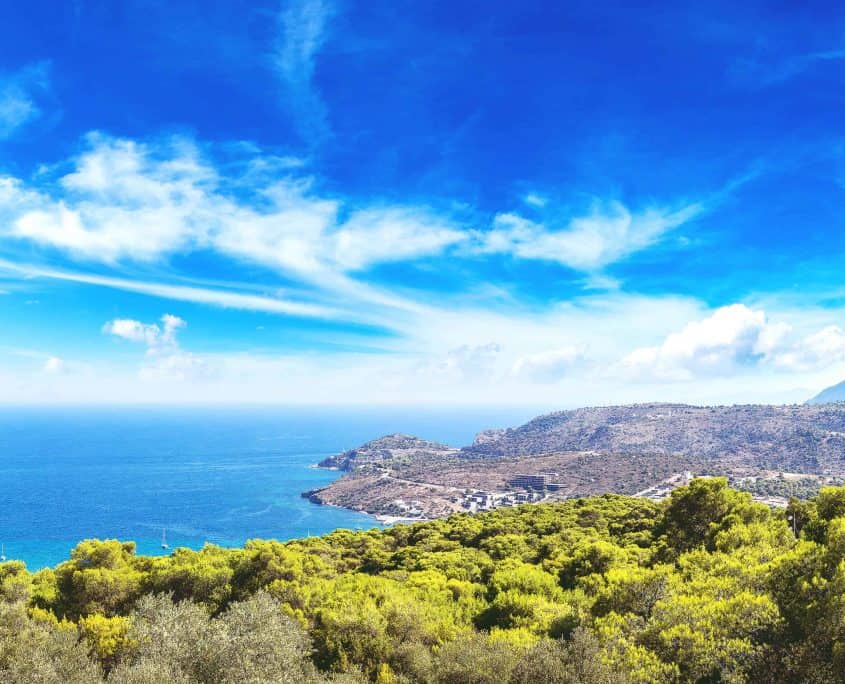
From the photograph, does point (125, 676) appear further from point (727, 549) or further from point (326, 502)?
point (326, 502)

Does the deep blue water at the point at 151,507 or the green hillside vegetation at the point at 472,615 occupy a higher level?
the green hillside vegetation at the point at 472,615

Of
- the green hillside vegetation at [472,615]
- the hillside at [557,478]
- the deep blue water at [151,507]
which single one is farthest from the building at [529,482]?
the green hillside vegetation at [472,615]

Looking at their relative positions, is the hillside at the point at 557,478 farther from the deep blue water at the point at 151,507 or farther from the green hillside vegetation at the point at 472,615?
the green hillside vegetation at the point at 472,615

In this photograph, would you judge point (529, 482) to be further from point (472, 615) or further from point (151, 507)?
point (472, 615)

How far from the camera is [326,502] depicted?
142 meters

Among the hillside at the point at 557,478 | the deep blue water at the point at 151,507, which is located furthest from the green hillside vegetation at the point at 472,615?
the hillside at the point at 557,478

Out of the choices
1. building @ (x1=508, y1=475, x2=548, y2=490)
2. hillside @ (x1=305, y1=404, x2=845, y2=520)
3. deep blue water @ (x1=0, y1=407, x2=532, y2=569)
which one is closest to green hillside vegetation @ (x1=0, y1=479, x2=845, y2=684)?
deep blue water @ (x1=0, y1=407, x2=532, y2=569)

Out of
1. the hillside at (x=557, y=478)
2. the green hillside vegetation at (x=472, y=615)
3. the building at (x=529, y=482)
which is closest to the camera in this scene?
the green hillside vegetation at (x=472, y=615)

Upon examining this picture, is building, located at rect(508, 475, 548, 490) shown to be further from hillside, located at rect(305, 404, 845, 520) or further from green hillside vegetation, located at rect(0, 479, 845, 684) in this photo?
green hillside vegetation, located at rect(0, 479, 845, 684)

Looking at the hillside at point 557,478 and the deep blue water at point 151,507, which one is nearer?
the deep blue water at point 151,507

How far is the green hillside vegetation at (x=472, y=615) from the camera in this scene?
10.5m

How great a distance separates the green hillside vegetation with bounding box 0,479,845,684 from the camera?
10508mm

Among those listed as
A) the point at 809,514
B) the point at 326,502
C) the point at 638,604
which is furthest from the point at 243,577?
the point at 326,502

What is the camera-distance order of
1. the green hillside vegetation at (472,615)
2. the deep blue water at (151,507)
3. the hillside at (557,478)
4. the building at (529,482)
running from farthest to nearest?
the building at (529,482)
the hillside at (557,478)
the deep blue water at (151,507)
the green hillside vegetation at (472,615)
